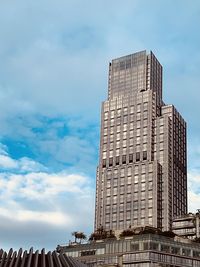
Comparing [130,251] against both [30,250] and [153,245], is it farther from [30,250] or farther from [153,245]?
[30,250]

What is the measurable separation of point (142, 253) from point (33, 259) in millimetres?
84203

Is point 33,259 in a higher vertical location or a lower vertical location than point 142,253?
lower

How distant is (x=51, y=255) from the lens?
66.9 m

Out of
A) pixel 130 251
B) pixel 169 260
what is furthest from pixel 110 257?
pixel 169 260

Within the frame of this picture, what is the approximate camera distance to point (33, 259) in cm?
6525

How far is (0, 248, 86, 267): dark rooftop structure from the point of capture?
63.9 m

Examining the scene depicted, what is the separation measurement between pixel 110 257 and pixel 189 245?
76.0 ft

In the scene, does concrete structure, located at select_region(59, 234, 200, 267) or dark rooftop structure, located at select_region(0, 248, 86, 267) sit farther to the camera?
concrete structure, located at select_region(59, 234, 200, 267)

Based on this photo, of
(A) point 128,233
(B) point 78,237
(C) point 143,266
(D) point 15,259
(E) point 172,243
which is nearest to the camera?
(D) point 15,259

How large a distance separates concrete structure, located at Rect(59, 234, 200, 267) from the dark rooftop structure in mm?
78406

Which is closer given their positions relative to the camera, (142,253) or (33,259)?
(33,259)

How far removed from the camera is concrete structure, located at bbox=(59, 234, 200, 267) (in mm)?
145625

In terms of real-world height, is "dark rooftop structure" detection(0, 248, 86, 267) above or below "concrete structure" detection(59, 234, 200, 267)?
below

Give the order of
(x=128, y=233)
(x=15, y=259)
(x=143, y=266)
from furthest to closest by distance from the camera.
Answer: (x=128, y=233) < (x=143, y=266) < (x=15, y=259)
